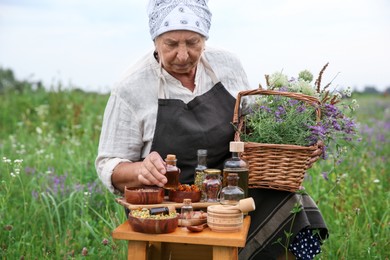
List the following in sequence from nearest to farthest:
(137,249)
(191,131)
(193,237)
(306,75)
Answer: (193,237), (137,249), (191,131), (306,75)

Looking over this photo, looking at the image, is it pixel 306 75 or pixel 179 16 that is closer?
pixel 179 16

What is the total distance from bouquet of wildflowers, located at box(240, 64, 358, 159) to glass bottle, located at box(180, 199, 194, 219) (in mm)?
534

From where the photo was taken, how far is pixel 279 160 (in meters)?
2.98

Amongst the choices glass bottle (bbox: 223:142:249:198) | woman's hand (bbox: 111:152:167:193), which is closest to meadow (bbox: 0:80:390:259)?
woman's hand (bbox: 111:152:167:193)

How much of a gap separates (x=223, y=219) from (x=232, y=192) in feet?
0.50

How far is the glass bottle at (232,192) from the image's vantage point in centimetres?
280

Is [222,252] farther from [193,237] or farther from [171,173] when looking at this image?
[171,173]

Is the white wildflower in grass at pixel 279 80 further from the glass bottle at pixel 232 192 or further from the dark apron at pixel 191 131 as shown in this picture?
→ the glass bottle at pixel 232 192

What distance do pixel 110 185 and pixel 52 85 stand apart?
613 centimetres

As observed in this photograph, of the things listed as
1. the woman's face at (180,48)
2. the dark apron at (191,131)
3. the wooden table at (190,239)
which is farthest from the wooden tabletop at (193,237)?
the woman's face at (180,48)

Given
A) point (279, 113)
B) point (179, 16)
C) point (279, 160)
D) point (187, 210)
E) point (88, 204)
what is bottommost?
point (88, 204)

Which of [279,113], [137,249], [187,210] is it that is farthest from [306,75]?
[137,249]

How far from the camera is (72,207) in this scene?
15.8 ft

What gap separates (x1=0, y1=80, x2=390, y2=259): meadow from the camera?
13.3ft
